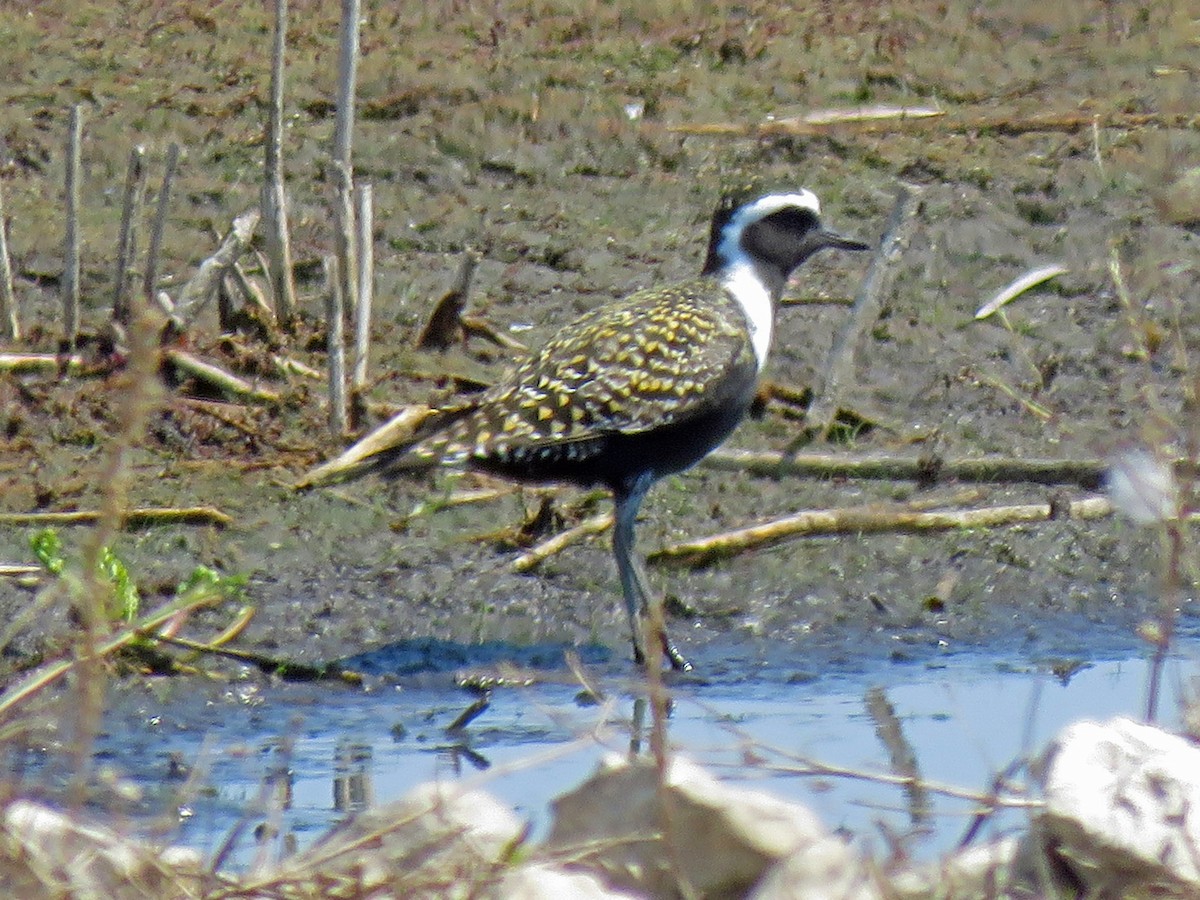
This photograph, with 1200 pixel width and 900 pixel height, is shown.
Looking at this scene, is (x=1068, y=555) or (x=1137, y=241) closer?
(x=1068, y=555)

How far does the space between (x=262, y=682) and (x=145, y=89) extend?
4114 millimetres

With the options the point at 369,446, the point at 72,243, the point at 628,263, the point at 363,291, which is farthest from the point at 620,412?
the point at 628,263

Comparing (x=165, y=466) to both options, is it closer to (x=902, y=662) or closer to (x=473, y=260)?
(x=473, y=260)

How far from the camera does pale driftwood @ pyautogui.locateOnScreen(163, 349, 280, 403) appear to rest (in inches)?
303

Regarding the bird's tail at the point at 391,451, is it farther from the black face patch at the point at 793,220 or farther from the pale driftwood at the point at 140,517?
the black face patch at the point at 793,220

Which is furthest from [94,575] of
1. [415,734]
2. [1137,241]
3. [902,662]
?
[1137,241]

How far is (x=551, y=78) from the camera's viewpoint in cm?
1007

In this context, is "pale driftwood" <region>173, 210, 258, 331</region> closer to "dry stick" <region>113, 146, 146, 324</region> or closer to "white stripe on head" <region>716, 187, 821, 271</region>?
"dry stick" <region>113, 146, 146, 324</region>

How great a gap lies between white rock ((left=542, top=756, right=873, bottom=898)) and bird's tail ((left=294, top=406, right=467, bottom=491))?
2566 millimetres

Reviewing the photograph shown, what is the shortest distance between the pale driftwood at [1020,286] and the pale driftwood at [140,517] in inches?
124

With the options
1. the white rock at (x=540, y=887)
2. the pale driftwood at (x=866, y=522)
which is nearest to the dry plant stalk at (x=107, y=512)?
the white rock at (x=540, y=887)

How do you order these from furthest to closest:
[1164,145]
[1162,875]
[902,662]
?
[902,662]
[1164,145]
[1162,875]

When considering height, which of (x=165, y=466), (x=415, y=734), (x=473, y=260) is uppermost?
(x=473, y=260)

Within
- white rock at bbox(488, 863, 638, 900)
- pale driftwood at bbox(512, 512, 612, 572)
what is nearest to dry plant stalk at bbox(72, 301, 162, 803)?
white rock at bbox(488, 863, 638, 900)
